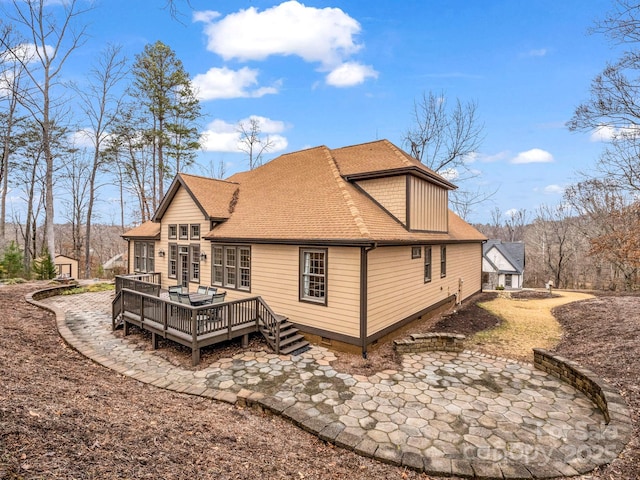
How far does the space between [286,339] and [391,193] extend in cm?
589

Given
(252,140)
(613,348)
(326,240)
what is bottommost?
(613,348)

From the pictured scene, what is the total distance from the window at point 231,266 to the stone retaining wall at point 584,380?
8539mm

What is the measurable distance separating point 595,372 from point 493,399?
249 centimetres

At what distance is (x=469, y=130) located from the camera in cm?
1991

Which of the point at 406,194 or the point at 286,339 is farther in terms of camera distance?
the point at 406,194

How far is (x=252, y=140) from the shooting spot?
2602 cm

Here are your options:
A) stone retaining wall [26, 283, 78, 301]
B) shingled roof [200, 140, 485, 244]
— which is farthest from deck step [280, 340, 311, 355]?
stone retaining wall [26, 283, 78, 301]

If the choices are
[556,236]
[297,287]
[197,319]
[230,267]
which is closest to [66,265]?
[230,267]

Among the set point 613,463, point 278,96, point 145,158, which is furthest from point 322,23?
point 145,158

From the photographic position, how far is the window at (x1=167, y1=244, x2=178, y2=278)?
539 inches

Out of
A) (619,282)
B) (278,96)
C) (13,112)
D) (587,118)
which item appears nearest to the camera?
(587,118)

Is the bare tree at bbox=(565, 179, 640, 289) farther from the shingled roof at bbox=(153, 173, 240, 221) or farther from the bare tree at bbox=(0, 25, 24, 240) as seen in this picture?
the bare tree at bbox=(0, 25, 24, 240)

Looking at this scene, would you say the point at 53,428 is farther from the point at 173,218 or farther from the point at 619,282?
the point at 619,282

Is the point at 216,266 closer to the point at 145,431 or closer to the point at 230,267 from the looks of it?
the point at 230,267
